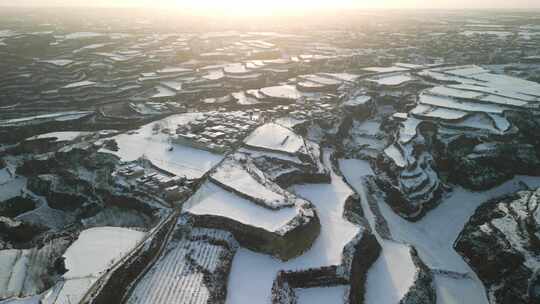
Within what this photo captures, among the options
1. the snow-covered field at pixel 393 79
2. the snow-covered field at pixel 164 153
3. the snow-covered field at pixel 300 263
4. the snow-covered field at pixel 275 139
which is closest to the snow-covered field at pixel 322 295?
the snow-covered field at pixel 300 263

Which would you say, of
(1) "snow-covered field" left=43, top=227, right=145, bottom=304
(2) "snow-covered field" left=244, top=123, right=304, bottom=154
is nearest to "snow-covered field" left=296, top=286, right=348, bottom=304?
(1) "snow-covered field" left=43, top=227, right=145, bottom=304

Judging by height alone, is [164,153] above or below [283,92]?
below

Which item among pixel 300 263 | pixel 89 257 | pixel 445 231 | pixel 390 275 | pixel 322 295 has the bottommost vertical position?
pixel 445 231

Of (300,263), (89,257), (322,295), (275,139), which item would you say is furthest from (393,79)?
(89,257)

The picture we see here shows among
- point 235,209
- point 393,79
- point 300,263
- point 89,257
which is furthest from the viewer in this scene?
point 393,79

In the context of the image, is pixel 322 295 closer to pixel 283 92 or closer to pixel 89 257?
pixel 89 257

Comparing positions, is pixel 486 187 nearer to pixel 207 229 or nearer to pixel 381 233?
pixel 381 233

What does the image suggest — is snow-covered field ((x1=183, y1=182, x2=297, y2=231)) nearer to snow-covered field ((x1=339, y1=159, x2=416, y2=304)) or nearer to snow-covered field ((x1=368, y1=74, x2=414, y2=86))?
snow-covered field ((x1=339, y1=159, x2=416, y2=304))
